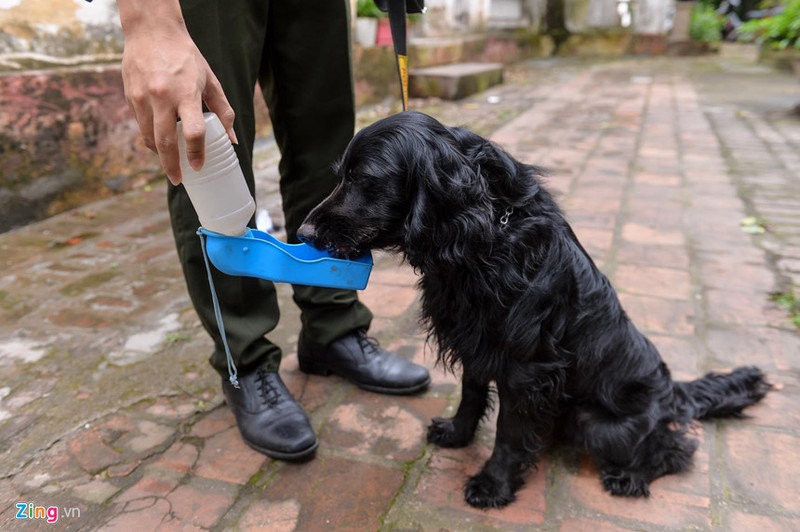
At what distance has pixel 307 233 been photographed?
1.65 m

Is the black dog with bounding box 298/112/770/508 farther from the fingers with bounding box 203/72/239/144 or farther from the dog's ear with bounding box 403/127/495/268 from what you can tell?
the fingers with bounding box 203/72/239/144

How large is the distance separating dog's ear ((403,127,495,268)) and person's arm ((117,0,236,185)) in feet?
1.73

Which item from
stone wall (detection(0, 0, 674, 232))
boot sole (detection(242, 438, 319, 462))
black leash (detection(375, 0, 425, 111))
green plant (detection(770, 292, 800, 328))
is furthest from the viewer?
stone wall (detection(0, 0, 674, 232))

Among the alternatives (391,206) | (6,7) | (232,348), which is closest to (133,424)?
(232,348)

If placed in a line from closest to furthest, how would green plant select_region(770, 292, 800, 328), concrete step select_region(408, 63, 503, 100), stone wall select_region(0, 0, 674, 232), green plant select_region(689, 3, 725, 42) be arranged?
green plant select_region(770, 292, 800, 328), stone wall select_region(0, 0, 674, 232), concrete step select_region(408, 63, 503, 100), green plant select_region(689, 3, 725, 42)

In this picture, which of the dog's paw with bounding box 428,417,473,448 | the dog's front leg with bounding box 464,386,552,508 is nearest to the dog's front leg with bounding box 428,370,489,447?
the dog's paw with bounding box 428,417,473,448

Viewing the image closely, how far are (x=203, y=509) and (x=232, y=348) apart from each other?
0.52 metres

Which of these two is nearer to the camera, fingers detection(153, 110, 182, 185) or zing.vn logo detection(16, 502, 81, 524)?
fingers detection(153, 110, 182, 185)

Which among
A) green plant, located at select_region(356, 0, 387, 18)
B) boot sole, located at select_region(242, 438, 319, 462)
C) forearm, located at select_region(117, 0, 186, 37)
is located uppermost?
green plant, located at select_region(356, 0, 387, 18)

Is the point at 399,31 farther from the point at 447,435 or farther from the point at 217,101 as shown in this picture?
the point at 447,435

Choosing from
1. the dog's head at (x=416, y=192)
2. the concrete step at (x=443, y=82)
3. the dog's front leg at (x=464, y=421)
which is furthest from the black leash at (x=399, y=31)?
the concrete step at (x=443, y=82)

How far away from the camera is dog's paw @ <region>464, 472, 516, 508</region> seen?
1.83 m

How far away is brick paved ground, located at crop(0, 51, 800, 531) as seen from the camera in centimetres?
181

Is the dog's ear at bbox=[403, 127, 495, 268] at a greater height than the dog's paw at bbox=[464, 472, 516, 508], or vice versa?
the dog's ear at bbox=[403, 127, 495, 268]
